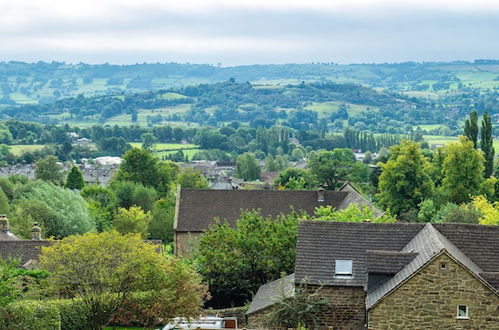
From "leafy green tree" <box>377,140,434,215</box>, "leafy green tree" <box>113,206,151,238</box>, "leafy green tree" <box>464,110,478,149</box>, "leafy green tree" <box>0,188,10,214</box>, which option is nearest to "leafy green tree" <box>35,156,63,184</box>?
"leafy green tree" <box>0,188,10,214</box>

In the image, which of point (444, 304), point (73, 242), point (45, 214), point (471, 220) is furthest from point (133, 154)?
point (444, 304)

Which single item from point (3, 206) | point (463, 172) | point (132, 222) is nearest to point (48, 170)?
point (3, 206)

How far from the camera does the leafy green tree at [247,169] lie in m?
174

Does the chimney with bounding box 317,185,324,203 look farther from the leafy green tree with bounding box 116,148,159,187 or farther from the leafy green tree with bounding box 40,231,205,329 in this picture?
the leafy green tree with bounding box 116,148,159,187

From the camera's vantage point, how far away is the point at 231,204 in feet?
215

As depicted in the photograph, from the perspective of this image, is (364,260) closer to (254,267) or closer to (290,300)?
(290,300)

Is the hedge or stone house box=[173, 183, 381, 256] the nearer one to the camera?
the hedge

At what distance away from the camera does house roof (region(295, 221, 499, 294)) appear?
3259 centimetres

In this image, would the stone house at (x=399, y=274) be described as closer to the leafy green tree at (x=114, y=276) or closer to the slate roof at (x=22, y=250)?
the leafy green tree at (x=114, y=276)

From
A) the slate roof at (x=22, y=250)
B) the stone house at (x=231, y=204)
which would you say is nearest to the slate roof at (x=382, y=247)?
the slate roof at (x=22, y=250)

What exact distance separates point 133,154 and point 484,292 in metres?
76.9

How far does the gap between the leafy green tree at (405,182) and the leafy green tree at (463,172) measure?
2.48 metres

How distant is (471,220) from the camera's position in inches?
2322

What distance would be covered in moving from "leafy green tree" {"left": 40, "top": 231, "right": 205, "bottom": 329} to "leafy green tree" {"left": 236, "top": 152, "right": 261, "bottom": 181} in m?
136
